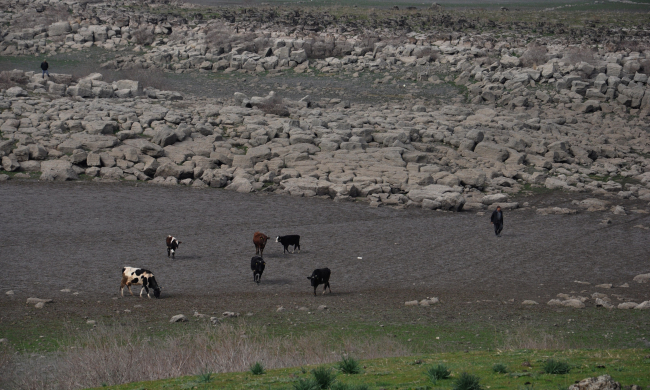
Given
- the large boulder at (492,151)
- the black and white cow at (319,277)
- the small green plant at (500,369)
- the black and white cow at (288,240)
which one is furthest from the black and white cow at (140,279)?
the large boulder at (492,151)

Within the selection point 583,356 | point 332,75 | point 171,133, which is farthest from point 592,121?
point 583,356

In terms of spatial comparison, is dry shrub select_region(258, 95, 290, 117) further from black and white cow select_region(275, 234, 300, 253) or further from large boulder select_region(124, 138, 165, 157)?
black and white cow select_region(275, 234, 300, 253)

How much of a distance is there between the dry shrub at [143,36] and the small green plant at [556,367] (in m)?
63.6

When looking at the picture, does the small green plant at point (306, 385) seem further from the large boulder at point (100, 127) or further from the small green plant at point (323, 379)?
the large boulder at point (100, 127)

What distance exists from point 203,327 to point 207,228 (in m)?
9.84

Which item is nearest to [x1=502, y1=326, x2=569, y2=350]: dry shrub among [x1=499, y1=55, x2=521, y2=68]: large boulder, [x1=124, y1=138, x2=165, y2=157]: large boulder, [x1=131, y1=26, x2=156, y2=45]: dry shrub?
[x1=124, y1=138, x2=165, y2=157]: large boulder

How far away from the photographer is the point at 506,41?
211 ft

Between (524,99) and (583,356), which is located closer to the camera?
(583,356)

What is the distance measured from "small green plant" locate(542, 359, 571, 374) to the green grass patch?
0.27ft

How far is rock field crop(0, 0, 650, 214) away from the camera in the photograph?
3117 cm

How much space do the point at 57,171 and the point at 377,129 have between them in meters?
16.7

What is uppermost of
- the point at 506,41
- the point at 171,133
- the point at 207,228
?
the point at 506,41

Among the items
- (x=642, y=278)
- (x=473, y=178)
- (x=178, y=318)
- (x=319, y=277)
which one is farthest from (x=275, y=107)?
(x=178, y=318)

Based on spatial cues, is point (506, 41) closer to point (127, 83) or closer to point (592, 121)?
point (592, 121)
